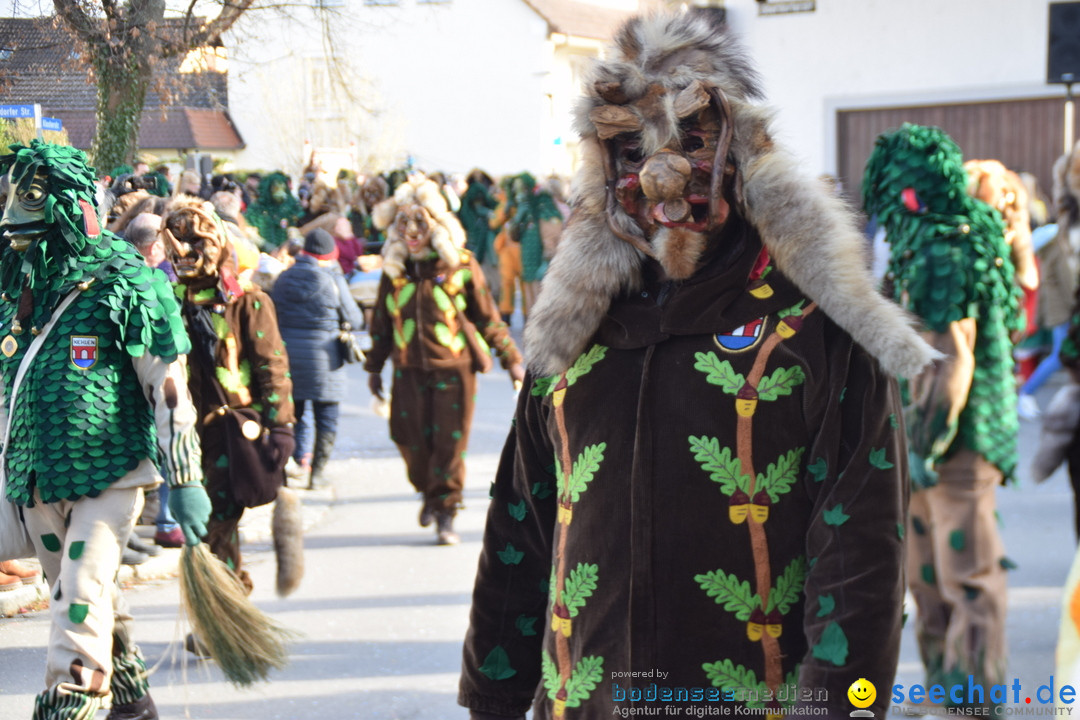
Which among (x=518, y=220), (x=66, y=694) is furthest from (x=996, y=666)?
(x=518, y=220)

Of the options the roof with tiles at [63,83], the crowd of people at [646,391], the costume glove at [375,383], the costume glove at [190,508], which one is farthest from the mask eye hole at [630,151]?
the costume glove at [375,383]

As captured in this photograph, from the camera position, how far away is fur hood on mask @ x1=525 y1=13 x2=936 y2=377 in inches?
86.1

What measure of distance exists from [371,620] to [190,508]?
2239 millimetres

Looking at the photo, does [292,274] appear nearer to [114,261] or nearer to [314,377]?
[314,377]

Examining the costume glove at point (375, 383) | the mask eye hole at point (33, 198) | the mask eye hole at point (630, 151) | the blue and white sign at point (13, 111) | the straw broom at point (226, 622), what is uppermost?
the blue and white sign at point (13, 111)

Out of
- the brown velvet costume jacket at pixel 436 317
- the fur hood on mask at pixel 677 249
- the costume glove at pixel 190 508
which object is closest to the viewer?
the fur hood on mask at pixel 677 249

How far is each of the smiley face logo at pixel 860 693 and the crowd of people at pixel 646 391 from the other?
0.7 inches

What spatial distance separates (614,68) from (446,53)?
32867 millimetres

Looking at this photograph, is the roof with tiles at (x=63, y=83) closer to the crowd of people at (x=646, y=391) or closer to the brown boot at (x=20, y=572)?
the crowd of people at (x=646, y=391)

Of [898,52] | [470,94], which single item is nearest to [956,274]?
[898,52]

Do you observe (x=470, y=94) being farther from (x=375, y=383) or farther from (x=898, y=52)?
(x=375, y=383)

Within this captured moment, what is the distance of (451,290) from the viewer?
7.67m

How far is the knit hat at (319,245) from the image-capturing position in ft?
30.2

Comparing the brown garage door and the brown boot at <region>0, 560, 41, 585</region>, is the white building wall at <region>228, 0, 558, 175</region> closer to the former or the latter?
the brown garage door
